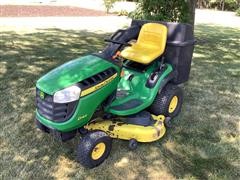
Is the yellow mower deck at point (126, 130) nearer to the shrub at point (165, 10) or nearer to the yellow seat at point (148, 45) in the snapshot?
the yellow seat at point (148, 45)

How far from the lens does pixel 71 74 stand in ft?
12.2

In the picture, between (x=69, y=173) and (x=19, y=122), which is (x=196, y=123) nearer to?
(x=69, y=173)

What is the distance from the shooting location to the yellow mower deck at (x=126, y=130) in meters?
3.99

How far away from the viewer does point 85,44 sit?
9508 mm

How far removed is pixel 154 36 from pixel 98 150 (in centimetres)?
172

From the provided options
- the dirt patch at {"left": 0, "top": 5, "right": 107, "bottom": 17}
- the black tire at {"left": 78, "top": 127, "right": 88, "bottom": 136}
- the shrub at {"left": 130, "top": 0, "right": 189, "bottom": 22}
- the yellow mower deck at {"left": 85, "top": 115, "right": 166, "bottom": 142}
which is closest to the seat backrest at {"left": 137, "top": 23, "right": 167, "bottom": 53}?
the yellow mower deck at {"left": 85, "top": 115, "right": 166, "bottom": 142}

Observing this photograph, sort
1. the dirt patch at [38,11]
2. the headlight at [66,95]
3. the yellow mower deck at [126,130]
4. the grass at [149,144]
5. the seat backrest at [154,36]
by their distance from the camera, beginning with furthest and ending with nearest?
the dirt patch at [38,11] → the seat backrest at [154,36] → the yellow mower deck at [126,130] → the grass at [149,144] → the headlight at [66,95]

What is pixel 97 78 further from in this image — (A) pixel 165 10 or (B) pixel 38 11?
(B) pixel 38 11

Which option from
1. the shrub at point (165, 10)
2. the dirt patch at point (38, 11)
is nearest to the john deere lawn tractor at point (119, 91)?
the shrub at point (165, 10)

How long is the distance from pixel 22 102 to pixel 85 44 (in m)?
4.47

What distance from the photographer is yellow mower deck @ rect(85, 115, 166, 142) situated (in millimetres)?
3992

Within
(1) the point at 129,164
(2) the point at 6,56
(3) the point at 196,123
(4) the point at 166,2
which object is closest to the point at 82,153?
(1) the point at 129,164

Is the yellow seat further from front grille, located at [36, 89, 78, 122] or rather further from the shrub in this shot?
the shrub

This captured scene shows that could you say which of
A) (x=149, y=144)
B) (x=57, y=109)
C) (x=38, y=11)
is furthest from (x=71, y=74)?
(x=38, y=11)
